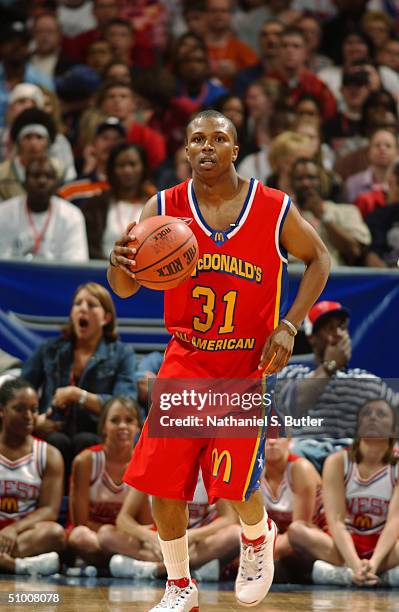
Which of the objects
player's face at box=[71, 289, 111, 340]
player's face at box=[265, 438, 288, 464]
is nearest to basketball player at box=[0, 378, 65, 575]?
player's face at box=[71, 289, 111, 340]

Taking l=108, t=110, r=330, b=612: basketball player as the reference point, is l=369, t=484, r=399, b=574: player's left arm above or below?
below

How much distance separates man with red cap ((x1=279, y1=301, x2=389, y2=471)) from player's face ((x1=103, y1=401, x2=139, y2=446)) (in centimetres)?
90

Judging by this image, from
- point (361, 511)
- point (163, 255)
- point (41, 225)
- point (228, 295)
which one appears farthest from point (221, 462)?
point (41, 225)

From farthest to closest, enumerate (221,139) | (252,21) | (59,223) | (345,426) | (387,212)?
(252,21) → (387,212) → (59,223) → (345,426) → (221,139)

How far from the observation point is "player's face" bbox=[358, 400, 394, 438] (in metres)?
A: 6.72

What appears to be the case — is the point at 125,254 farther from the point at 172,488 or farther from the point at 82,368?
the point at 82,368

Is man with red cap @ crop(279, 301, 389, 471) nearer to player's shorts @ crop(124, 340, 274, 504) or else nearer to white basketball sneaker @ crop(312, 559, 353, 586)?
white basketball sneaker @ crop(312, 559, 353, 586)

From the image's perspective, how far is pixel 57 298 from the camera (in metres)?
7.25

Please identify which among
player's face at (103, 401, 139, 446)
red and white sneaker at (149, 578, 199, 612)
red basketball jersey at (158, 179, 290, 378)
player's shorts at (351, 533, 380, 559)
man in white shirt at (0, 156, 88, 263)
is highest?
man in white shirt at (0, 156, 88, 263)

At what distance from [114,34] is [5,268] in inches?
169

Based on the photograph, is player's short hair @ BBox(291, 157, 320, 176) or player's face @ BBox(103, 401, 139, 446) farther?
player's short hair @ BBox(291, 157, 320, 176)

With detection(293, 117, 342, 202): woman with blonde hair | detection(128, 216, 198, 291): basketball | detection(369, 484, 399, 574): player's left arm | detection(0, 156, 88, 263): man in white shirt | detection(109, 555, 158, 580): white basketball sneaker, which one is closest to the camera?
detection(128, 216, 198, 291): basketball

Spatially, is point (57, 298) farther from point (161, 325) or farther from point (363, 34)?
point (363, 34)

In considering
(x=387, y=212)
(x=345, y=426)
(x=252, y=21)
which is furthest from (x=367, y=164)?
(x=345, y=426)
